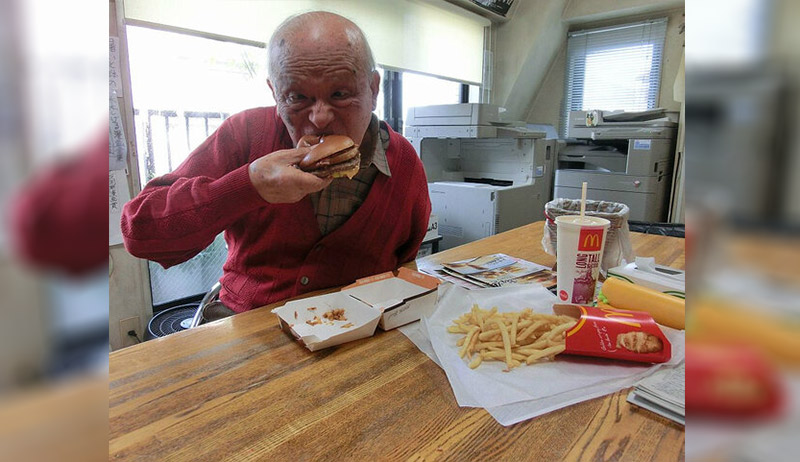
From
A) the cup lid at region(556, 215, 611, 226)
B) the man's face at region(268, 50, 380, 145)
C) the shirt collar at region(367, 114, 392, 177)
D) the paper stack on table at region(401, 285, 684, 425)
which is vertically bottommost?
the paper stack on table at region(401, 285, 684, 425)

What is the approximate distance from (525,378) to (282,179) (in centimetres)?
64

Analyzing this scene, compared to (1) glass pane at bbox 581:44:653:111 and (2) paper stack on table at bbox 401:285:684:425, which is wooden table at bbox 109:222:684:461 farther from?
(1) glass pane at bbox 581:44:653:111

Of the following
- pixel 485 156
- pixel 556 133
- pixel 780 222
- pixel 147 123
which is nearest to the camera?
pixel 780 222

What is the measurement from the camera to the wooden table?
529mm

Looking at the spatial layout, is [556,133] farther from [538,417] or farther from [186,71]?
[538,417]

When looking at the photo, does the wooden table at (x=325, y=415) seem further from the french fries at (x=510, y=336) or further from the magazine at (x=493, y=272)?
the magazine at (x=493, y=272)

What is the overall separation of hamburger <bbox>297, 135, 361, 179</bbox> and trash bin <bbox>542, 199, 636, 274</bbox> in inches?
22.2

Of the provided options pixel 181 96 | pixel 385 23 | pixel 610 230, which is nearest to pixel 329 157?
pixel 610 230

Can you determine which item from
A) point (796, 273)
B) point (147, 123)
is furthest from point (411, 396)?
point (147, 123)

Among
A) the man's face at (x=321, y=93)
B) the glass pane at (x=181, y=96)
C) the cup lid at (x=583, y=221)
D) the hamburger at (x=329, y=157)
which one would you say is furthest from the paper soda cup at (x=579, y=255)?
the glass pane at (x=181, y=96)

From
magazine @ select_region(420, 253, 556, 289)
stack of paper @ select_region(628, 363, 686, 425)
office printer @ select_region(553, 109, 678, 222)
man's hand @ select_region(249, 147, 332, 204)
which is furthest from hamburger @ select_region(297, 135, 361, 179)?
office printer @ select_region(553, 109, 678, 222)

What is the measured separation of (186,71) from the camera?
2264mm

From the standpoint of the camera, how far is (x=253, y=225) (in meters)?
1.25

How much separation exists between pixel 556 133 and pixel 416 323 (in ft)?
13.9
